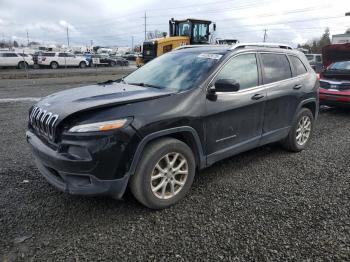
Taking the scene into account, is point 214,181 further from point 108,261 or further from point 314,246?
point 108,261

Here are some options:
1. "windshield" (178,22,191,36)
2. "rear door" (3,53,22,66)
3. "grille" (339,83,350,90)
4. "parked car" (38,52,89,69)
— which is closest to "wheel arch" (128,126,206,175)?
"grille" (339,83,350,90)

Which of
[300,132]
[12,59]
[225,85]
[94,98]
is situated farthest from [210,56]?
[12,59]

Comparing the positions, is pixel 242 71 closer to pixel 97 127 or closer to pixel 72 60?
pixel 97 127

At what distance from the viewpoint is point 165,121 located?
10.5 feet

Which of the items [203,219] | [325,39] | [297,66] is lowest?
[203,219]

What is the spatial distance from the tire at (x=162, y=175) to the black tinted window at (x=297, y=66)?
266 cm

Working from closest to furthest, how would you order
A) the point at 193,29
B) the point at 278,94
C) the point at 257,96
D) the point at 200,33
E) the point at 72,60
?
the point at 257,96 → the point at 278,94 → the point at 193,29 → the point at 200,33 → the point at 72,60

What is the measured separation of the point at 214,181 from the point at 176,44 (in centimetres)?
1280

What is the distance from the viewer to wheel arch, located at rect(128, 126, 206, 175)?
3031 mm

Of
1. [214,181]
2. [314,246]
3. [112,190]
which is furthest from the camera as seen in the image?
[214,181]

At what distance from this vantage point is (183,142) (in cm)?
346

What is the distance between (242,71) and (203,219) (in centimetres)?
202

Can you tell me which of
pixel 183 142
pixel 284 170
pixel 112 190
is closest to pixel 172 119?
pixel 183 142

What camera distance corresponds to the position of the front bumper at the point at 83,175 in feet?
9.45
